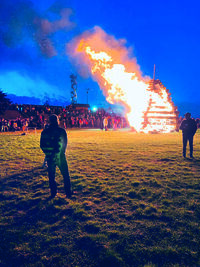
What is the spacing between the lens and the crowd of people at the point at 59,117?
28.3m

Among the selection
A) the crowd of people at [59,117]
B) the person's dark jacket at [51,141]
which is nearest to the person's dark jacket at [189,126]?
the person's dark jacket at [51,141]

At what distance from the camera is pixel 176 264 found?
2609 millimetres

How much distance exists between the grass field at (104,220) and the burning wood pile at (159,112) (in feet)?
67.2

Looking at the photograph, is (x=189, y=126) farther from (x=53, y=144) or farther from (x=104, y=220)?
(x=53, y=144)

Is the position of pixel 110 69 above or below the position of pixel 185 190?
above

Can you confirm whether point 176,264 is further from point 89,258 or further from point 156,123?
point 156,123

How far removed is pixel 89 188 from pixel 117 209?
1463 millimetres

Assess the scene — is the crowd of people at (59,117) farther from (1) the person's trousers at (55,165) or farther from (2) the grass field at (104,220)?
(1) the person's trousers at (55,165)

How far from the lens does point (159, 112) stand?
89.4ft

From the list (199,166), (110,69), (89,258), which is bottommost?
(89,258)

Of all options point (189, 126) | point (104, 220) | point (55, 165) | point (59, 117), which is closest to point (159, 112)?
point (59, 117)

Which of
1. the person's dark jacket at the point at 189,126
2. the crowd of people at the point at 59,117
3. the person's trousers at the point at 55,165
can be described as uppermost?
the crowd of people at the point at 59,117

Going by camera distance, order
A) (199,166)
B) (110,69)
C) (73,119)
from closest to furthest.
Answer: (199,166)
(110,69)
(73,119)

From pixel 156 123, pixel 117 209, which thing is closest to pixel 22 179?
pixel 117 209
